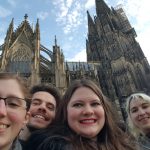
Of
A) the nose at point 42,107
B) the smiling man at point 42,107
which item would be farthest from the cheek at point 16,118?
the nose at point 42,107

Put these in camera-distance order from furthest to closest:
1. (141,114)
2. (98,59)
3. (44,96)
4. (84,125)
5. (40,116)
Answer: (98,59), (141,114), (44,96), (40,116), (84,125)

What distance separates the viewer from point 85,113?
1883 millimetres

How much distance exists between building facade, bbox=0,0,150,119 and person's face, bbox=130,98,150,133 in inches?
589

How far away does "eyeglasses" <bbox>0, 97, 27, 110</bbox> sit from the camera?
1541 millimetres

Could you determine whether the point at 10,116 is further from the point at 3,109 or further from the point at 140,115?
the point at 140,115

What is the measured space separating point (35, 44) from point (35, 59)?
2.22m

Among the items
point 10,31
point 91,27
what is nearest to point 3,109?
point 10,31

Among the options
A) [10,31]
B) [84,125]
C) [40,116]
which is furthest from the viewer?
[10,31]

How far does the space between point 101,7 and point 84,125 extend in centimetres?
3691

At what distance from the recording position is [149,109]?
297 cm

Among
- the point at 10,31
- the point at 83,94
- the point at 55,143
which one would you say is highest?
the point at 10,31

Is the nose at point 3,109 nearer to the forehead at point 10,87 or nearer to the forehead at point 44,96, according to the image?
the forehead at point 10,87

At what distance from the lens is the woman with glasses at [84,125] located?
1.75m

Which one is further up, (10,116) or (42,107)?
(42,107)
